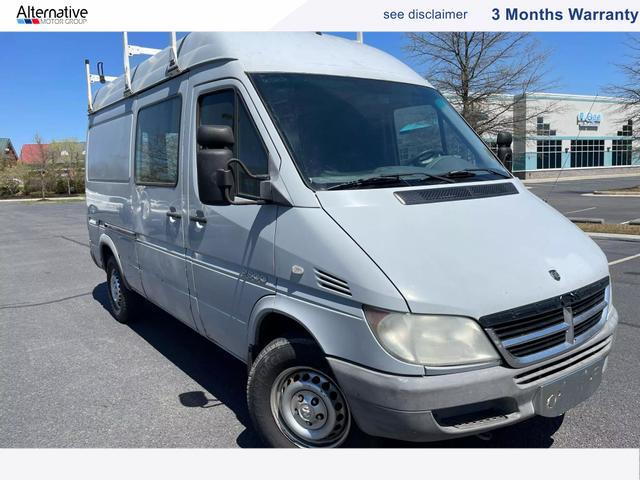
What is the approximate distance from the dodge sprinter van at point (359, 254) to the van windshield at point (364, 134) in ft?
0.04

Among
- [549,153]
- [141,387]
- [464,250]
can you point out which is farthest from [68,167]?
[464,250]

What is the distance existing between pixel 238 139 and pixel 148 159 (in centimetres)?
178

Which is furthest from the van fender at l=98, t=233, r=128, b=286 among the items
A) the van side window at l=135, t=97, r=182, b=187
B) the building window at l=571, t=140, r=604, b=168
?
the building window at l=571, t=140, r=604, b=168

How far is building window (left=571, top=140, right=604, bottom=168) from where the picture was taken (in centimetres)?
5441

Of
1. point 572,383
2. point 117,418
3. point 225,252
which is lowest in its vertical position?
point 117,418

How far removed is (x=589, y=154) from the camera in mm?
56094

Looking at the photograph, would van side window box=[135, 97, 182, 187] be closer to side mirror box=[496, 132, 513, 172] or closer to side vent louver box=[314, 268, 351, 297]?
side vent louver box=[314, 268, 351, 297]

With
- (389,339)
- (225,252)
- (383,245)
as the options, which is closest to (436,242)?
(383,245)

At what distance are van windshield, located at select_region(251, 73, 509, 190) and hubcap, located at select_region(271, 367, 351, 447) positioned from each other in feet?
3.55

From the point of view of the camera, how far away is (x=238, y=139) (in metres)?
3.36

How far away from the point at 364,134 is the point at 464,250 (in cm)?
111

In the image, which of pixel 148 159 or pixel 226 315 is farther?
pixel 148 159

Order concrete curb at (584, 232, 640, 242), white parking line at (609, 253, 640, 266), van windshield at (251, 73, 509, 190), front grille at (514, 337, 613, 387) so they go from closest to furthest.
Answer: front grille at (514, 337, 613, 387), van windshield at (251, 73, 509, 190), white parking line at (609, 253, 640, 266), concrete curb at (584, 232, 640, 242)

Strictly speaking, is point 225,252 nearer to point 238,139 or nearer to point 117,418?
point 238,139
